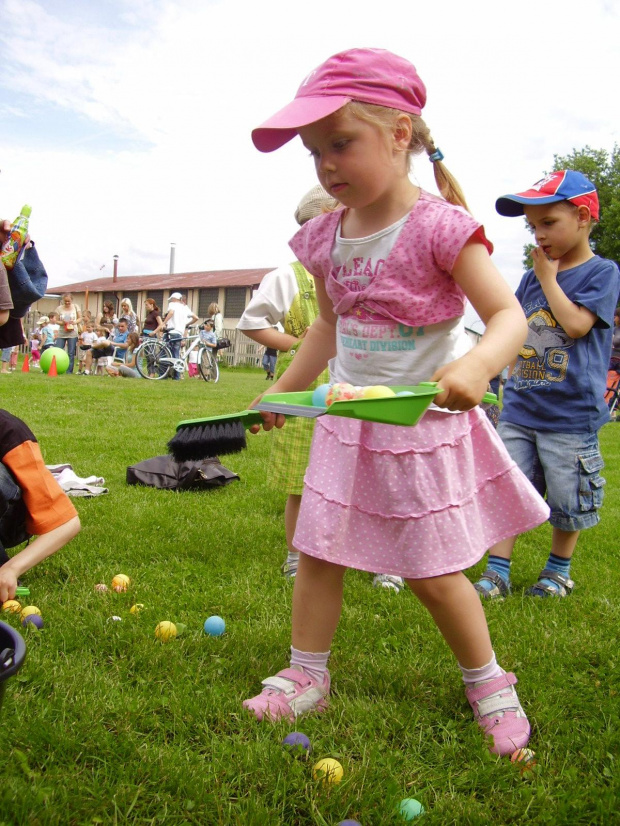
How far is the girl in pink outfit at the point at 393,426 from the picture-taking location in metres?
1.81

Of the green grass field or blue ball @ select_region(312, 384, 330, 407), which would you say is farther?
blue ball @ select_region(312, 384, 330, 407)

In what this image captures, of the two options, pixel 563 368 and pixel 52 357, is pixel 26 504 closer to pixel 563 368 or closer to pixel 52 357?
pixel 563 368

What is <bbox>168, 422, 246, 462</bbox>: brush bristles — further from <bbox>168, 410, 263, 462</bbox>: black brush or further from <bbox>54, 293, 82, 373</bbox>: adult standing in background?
<bbox>54, 293, 82, 373</bbox>: adult standing in background

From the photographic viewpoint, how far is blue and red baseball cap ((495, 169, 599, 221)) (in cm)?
307

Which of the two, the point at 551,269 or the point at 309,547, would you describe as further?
the point at 551,269

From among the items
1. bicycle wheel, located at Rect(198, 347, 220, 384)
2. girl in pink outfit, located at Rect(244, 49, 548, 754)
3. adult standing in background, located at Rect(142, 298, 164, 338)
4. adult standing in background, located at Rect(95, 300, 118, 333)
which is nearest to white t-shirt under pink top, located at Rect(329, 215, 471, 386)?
girl in pink outfit, located at Rect(244, 49, 548, 754)

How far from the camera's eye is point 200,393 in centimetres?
1180

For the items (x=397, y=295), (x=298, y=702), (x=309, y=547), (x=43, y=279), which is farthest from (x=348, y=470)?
(x=43, y=279)

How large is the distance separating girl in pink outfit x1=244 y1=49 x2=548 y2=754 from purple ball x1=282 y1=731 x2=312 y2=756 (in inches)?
5.3

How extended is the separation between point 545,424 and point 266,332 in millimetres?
1331

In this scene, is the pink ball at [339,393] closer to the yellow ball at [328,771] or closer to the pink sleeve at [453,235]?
the pink sleeve at [453,235]

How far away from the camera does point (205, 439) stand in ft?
6.82

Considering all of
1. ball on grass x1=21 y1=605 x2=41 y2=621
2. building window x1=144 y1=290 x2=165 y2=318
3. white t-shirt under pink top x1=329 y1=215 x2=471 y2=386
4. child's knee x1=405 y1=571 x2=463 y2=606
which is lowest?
building window x1=144 y1=290 x2=165 y2=318

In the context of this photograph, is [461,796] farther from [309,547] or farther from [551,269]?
[551,269]
